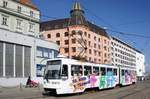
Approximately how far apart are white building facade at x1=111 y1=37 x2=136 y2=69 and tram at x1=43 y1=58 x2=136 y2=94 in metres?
80.8

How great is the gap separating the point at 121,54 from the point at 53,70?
4426 inches

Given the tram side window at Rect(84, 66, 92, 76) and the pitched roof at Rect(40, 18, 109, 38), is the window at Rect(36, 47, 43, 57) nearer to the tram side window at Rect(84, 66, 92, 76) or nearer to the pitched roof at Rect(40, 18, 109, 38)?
the tram side window at Rect(84, 66, 92, 76)

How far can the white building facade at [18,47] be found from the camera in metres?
40.8

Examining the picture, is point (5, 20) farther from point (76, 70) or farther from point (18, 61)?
point (76, 70)

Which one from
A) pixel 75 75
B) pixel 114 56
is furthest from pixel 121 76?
pixel 114 56

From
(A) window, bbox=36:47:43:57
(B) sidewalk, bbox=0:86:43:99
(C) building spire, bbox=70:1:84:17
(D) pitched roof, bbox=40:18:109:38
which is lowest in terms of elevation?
(B) sidewalk, bbox=0:86:43:99

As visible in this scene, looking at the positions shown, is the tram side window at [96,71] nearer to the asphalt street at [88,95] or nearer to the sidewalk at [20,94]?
the asphalt street at [88,95]

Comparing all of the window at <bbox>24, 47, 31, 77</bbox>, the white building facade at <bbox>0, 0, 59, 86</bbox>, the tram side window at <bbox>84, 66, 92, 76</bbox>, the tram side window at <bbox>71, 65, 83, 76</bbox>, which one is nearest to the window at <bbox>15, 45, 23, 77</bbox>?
the white building facade at <bbox>0, 0, 59, 86</bbox>

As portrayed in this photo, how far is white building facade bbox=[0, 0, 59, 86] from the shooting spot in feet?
134

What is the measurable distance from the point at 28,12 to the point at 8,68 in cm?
2263

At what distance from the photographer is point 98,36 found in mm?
102938

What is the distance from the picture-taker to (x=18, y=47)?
43562mm

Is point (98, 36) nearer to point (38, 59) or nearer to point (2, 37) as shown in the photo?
point (38, 59)

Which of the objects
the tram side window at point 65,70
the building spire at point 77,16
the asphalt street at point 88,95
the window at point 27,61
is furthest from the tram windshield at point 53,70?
the building spire at point 77,16
